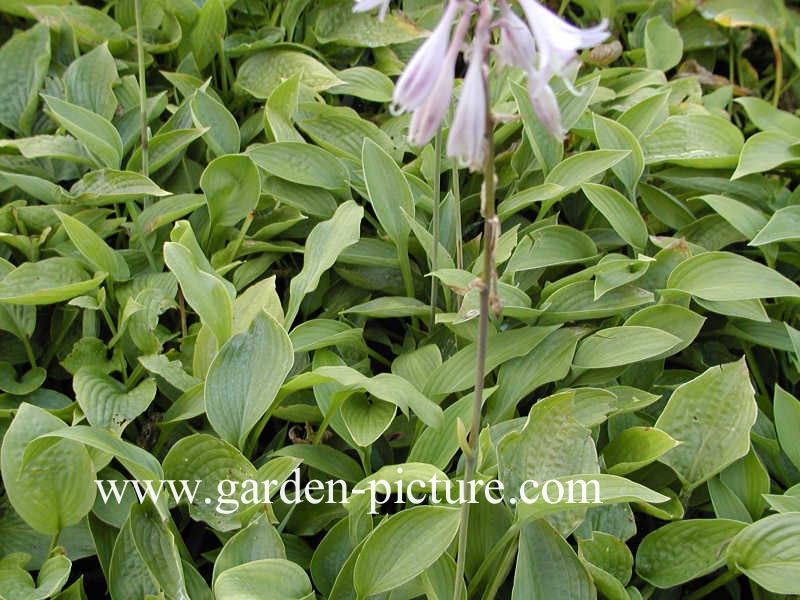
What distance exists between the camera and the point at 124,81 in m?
3.08

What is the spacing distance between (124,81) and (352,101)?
846mm

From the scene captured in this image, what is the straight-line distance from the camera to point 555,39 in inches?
44.4

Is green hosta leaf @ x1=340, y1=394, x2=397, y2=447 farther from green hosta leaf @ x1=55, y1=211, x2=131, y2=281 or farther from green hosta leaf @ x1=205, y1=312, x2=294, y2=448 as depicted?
green hosta leaf @ x1=55, y1=211, x2=131, y2=281

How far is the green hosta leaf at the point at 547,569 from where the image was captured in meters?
1.78

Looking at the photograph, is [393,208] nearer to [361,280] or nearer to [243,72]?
[361,280]

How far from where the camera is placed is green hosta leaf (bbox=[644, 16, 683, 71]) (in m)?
3.38

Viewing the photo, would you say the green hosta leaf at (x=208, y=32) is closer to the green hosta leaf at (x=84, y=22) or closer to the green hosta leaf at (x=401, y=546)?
the green hosta leaf at (x=84, y=22)

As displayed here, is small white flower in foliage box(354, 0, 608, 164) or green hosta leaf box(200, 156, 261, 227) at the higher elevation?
small white flower in foliage box(354, 0, 608, 164)

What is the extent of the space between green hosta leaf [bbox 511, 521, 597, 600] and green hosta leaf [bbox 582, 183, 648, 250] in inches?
39.6

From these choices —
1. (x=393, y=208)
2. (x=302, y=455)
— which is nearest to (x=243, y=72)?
(x=393, y=208)

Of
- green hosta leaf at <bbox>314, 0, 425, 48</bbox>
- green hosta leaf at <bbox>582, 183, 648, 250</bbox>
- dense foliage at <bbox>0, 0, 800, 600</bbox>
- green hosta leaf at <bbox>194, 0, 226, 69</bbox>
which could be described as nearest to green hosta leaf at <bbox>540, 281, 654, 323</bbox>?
dense foliage at <bbox>0, 0, 800, 600</bbox>

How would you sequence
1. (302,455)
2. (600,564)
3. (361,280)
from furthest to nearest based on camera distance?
(361,280) < (302,455) < (600,564)

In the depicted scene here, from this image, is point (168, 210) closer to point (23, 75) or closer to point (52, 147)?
point (52, 147)

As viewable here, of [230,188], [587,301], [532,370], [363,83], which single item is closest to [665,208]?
[587,301]
